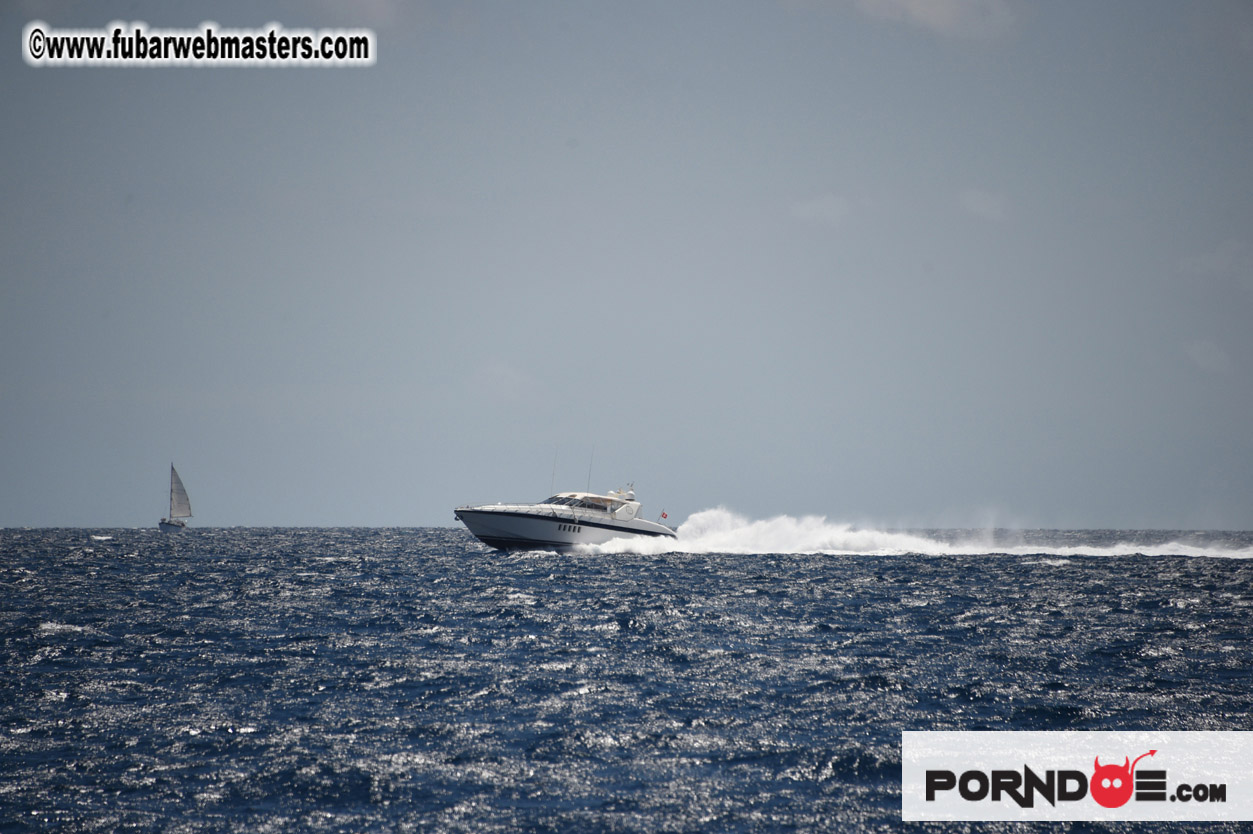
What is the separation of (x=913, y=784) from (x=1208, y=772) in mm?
4260

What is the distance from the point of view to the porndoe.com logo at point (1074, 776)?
10.8 meters

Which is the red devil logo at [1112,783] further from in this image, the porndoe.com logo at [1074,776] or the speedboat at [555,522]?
the speedboat at [555,522]

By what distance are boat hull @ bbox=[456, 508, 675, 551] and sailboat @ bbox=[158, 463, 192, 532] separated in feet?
298

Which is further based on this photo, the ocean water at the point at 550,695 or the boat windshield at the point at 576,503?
the boat windshield at the point at 576,503

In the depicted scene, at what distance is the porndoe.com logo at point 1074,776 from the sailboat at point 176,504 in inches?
5140

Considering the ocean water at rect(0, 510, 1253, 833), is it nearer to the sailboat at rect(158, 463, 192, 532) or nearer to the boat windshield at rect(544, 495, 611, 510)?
the boat windshield at rect(544, 495, 611, 510)

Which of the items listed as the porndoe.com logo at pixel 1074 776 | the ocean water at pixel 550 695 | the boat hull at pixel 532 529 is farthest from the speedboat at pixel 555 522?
the porndoe.com logo at pixel 1074 776

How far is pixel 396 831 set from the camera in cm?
967

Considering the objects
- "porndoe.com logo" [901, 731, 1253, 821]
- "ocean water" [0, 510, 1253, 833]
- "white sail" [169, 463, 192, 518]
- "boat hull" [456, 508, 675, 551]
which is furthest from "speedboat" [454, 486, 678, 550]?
"white sail" [169, 463, 192, 518]

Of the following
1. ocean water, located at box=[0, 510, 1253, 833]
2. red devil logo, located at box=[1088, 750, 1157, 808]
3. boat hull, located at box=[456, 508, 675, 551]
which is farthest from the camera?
boat hull, located at box=[456, 508, 675, 551]

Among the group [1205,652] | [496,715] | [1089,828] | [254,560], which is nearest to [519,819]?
[496,715]

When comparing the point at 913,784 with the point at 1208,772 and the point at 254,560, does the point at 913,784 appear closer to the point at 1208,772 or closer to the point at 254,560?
the point at 1208,772

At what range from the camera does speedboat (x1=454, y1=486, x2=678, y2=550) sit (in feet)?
164

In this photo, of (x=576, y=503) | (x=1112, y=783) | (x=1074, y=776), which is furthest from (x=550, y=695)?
(x=576, y=503)
